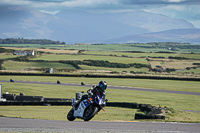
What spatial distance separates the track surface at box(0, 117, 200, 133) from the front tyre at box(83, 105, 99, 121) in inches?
55.6

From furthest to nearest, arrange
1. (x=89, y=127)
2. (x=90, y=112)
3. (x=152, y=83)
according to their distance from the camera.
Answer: (x=152, y=83)
(x=89, y=127)
(x=90, y=112)

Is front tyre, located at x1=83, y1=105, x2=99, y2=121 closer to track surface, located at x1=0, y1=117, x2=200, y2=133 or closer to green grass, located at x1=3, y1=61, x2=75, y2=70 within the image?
track surface, located at x1=0, y1=117, x2=200, y2=133

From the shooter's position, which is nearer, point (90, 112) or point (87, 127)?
point (90, 112)

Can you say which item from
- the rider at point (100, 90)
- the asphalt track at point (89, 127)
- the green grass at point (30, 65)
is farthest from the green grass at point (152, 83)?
the rider at point (100, 90)

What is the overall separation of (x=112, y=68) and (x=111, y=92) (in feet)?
187

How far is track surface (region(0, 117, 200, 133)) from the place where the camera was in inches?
818

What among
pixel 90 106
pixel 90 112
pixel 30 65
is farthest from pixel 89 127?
pixel 30 65

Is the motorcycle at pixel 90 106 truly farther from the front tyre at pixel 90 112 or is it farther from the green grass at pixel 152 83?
the green grass at pixel 152 83

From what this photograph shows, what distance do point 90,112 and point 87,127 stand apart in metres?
2.87

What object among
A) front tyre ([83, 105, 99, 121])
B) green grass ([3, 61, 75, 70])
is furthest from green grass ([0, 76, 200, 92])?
front tyre ([83, 105, 99, 121])

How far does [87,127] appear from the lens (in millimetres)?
21625

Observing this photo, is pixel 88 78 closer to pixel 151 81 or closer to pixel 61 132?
pixel 151 81

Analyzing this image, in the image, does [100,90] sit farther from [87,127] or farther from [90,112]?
[87,127]

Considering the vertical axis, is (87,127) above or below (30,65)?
above
